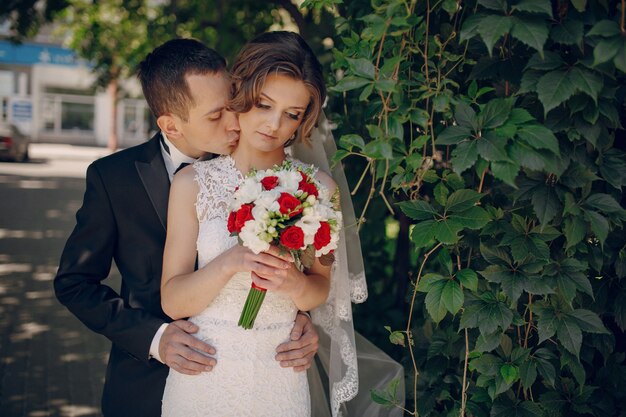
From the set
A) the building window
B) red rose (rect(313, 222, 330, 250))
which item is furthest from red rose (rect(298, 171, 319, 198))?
the building window

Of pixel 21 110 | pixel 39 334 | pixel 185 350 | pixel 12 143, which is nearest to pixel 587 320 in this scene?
pixel 185 350

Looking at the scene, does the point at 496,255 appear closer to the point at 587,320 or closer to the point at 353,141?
the point at 587,320

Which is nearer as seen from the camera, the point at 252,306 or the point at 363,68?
the point at 363,68

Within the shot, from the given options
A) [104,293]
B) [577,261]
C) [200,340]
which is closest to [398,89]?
[577,261]

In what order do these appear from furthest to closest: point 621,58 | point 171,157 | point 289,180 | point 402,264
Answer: point 402,264, point 171,157, point 289,180, point 621,58

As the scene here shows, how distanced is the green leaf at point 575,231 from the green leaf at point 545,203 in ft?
0.17

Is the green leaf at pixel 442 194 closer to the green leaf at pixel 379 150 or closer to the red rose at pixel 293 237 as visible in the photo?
the green leaf at pixel 379 150

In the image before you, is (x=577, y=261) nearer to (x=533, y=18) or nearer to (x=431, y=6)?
(x=533, y=18)

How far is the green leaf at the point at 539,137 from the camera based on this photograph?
5.91 ft

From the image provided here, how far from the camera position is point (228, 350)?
8.23 ft

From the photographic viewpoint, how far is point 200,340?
2.50 m

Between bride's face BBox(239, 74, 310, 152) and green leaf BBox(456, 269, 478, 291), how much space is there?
0.76 meters

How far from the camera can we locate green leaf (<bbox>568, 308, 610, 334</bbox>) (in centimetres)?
212

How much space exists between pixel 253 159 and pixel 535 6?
122 centimetres
